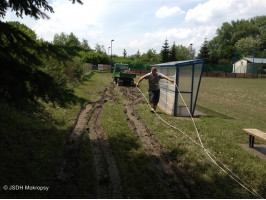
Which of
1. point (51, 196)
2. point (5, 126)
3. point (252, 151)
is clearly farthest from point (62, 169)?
point (252, 151)

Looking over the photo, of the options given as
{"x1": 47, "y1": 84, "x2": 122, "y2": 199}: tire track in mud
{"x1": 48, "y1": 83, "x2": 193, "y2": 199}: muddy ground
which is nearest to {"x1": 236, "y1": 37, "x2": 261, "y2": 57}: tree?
{"x1": 48, "y1": 83, "x2": 193, "y2": 199}: muddy ground

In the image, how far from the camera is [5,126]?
507cm

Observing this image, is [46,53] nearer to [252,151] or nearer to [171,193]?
[171,193]

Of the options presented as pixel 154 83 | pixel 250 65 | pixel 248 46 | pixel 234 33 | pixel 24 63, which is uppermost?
pixel 234 33

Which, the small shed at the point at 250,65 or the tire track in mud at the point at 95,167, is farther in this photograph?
the small shed at the point at 250,65

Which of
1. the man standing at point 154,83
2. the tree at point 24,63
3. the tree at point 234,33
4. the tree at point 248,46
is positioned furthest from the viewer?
the tree at point 234,33

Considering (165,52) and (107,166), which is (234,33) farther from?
(107,166)

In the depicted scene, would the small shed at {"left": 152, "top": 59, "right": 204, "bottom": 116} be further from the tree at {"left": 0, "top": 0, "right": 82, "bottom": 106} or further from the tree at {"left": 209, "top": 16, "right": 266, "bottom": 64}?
the tree at {"left": 209, "top": 16, "right": 266, "bottom": 64}

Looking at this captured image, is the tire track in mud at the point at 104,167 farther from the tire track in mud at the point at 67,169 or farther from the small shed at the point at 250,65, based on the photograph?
the small shed at the point at 250,65

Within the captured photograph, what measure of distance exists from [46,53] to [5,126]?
300 centimetres

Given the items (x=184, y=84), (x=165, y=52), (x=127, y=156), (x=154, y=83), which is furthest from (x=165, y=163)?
(x=165, y=52)

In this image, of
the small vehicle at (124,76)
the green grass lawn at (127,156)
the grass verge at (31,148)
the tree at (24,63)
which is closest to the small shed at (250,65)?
the small vehicle at (124,76)

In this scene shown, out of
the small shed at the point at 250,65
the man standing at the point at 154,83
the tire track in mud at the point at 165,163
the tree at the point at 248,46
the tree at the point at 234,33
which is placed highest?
the tree at the point at 234,33

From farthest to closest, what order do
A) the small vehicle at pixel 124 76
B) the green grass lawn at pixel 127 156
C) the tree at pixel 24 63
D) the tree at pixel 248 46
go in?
the tree at pixel 248 46, the small vehicle at pixel 124 76, the green grass lawn at pixel 127 156, the tree at pixel 24 63
